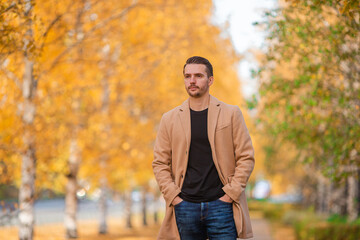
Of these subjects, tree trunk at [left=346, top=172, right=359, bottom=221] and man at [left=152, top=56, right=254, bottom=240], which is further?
tree trunk at [left=346, top=172, right=359, bottom=221]

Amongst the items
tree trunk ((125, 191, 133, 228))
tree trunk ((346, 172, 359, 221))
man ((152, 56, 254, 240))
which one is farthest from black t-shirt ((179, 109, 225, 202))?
tree trunk ((125, 191, 133, 228))

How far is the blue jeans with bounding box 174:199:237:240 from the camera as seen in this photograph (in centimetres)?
352

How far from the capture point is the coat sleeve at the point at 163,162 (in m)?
3.66

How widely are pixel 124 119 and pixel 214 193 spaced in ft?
41.7

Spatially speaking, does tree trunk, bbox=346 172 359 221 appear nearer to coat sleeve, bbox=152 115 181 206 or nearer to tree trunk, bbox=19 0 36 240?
tree trunk, bbox=19 0 36 240

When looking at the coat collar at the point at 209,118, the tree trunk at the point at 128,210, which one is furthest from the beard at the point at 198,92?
the tree trunk at the point at 128,210

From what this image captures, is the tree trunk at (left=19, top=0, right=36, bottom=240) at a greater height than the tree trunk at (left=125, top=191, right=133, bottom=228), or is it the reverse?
the tree trunk at (left=19, top=0, right=36, bottom=240)

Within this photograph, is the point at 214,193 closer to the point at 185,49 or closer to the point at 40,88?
the point at 40,88

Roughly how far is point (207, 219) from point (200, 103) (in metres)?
0.89

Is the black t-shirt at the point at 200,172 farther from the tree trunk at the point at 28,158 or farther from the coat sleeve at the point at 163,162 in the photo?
the tree trunk at the point at 28,158

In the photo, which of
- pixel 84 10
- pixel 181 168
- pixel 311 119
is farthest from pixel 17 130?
pixel 181 168

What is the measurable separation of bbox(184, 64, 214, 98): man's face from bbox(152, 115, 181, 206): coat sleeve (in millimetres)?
346

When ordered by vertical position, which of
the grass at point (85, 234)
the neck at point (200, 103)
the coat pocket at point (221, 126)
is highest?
the neck at point (200, 103)

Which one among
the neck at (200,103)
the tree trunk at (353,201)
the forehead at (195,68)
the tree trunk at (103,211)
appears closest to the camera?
the forehead at (195,68)
